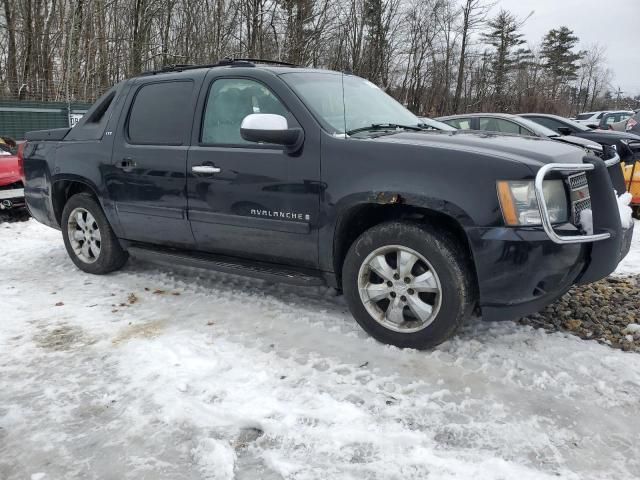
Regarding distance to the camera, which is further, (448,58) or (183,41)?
(448,58)

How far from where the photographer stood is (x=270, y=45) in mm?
25922

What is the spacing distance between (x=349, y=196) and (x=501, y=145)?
96 centimetres

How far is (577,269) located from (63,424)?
2893 mm

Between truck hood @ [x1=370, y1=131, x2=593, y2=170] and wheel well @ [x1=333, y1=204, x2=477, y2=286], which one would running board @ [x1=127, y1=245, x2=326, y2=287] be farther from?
truck hood @ [x1=370, y1=131, x2=593, y2=170]

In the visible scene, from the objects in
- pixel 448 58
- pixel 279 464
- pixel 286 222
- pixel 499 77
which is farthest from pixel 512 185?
pixel 499 77

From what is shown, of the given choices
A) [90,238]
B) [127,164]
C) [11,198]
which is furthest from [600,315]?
[11,198]

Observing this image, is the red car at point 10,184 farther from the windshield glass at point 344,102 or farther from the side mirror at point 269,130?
the side mirror at point 269,130

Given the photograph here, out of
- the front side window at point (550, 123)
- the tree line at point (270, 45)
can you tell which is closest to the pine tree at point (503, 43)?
the tree line at point (270, 45)

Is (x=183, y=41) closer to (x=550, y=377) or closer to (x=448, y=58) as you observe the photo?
(x=448, y=58)

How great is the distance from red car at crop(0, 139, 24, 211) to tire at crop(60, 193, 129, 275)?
281 cm

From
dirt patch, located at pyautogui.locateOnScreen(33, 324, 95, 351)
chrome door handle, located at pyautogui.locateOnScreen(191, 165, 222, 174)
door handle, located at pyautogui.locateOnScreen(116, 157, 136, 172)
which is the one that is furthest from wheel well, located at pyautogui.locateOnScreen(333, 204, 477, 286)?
door handle, located at pyautogui.locateOnScreen(116, 157, 136, 172)

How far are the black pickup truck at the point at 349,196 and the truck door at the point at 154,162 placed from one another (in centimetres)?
1

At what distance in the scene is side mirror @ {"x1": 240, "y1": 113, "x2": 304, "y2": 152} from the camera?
3312 mm

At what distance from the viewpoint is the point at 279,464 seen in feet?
7.23
